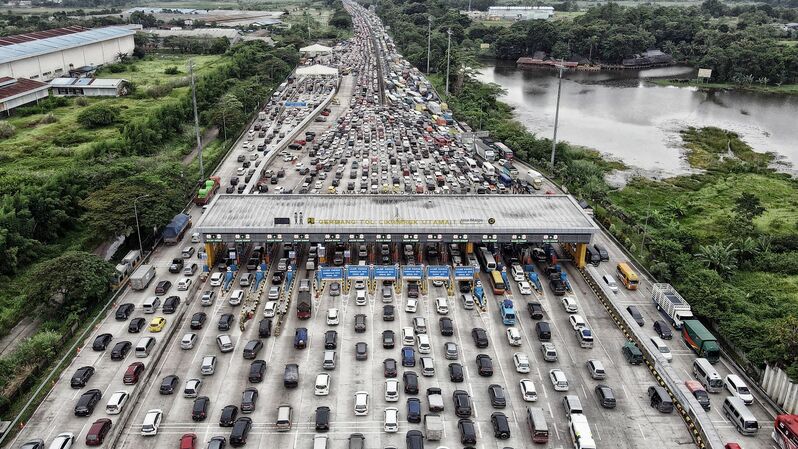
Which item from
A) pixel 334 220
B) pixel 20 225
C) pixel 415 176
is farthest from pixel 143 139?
pixel 334 220

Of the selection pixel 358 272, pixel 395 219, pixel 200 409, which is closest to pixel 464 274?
→ pixel 395 219

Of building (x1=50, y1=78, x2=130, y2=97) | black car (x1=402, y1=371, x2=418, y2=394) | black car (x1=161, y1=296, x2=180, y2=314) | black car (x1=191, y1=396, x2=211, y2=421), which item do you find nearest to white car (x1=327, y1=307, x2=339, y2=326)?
black car (x1=402, y1=371, x2=418, y2=394)

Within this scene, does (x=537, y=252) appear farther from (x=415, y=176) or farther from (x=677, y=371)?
(x=415, y=176)

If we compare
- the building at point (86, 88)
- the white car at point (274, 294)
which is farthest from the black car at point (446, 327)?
the building at point (86, 88)

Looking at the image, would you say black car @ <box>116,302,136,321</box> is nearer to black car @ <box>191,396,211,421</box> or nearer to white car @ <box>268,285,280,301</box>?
white car @ <box>268,285,280,301</box>

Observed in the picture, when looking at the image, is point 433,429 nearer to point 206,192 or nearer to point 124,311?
point 124,311

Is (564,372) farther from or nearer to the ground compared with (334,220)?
nearer to the ground

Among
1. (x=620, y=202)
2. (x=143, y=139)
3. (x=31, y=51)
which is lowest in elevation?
(x=620, y=202)
